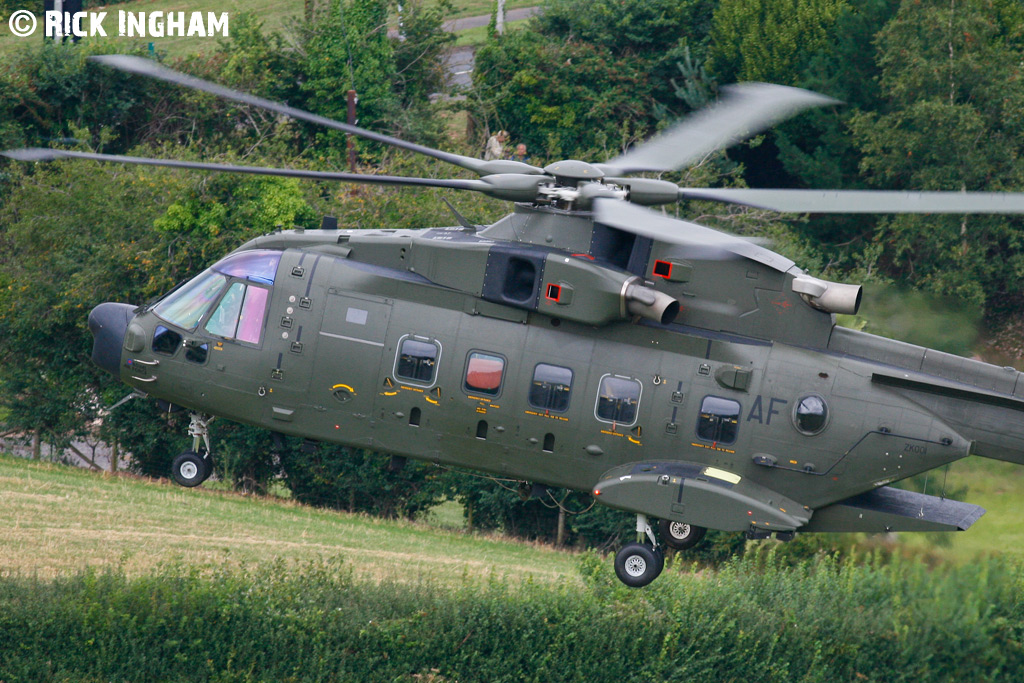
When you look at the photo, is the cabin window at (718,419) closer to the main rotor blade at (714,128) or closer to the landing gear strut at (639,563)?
the landing gear strut at (639,563)

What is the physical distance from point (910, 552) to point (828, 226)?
29.2 metres

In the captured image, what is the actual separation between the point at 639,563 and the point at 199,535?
17673mm

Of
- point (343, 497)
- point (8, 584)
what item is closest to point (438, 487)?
point (343, 497)

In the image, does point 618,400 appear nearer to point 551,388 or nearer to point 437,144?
point 551,388

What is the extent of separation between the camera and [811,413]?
16.2 meters

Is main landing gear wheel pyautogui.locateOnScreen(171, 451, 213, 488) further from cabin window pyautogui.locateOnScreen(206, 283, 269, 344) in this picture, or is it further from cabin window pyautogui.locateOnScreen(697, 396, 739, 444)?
cabin window pyautogui.locateOnScreen(697, 396, 739, 444)

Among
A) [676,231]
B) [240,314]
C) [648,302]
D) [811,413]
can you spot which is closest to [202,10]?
[240,314]

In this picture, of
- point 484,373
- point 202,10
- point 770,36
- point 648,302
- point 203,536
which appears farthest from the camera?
point 202,10

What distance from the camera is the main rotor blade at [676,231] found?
41.6 ft

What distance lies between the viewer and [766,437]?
1634cm

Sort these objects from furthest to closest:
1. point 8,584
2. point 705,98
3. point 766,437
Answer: point 705,98 → point 8,584 → point 766,437

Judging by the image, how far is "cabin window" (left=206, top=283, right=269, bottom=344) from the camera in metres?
17.5

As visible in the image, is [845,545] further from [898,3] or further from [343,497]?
[898,3]

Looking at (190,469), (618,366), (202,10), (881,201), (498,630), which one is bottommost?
(498,630)
